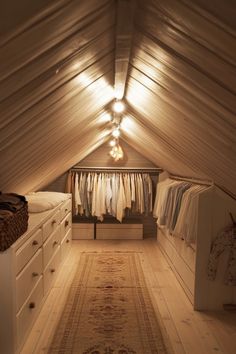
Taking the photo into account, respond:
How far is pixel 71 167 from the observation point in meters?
6.01

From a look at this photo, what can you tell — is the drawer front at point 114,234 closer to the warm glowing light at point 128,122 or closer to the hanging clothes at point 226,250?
the warm glowing light at point 128,122

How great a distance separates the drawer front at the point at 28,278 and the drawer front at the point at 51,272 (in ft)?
Answer: 0.89

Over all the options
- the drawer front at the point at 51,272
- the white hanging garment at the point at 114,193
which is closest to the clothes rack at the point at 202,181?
the white hanging garment at the point at 114,193

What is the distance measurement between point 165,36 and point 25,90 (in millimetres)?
701

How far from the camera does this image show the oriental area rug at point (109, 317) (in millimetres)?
2469

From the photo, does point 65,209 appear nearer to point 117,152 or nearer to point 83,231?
point 83,231

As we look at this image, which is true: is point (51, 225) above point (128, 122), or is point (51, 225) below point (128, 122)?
below

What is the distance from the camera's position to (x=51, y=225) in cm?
358

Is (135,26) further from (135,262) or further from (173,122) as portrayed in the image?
(135,262)

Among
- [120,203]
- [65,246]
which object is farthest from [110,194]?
[65,246]

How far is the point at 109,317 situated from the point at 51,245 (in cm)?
114

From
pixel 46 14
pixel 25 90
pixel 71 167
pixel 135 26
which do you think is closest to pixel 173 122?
pixel 135 26

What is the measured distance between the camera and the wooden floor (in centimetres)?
249

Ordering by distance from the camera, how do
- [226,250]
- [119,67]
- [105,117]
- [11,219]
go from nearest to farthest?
1. [119,67]
2. [11,219]
3. [226,250]
4. [105,117]
